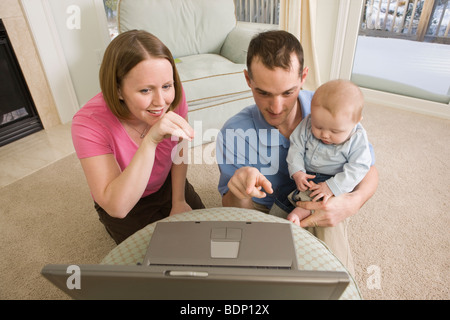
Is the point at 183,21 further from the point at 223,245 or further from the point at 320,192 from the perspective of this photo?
the point at 223,245

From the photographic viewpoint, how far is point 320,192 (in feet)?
3.53

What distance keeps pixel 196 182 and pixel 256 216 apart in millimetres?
1065

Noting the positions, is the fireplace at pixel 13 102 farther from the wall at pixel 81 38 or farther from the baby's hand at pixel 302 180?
the baby's hand at pixel 302 180

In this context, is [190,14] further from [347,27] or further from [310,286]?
[310,286]

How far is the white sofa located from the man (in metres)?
1.01

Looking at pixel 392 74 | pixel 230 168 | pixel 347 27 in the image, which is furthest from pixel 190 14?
pixel 392 74

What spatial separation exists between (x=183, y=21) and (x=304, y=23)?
1102 millimetres

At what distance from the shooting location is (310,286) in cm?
41

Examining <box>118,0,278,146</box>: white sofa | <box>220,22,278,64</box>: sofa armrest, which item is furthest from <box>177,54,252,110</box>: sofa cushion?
<box>220,22,278,64</box>: sofa armrest

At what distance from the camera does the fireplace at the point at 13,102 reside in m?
2.35

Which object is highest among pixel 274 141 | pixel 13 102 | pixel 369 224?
pixel 274 141

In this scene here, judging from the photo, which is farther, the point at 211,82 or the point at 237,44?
the point at 237,44

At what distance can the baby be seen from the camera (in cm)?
100

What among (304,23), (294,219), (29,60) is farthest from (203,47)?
(294,219)
